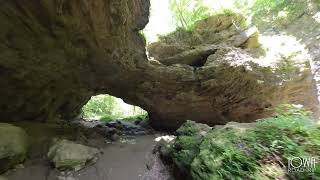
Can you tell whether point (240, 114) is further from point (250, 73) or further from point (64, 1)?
point (64, 1)

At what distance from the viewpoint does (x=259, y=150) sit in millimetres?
3139

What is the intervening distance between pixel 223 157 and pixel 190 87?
18.4 feet

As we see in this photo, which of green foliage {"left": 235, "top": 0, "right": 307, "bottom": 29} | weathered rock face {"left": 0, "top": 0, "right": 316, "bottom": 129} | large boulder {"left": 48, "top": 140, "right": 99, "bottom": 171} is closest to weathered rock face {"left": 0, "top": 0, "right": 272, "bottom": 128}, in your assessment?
weathered rock face {"left": 0, "top": 0, "right": 316, "bottom": 129}

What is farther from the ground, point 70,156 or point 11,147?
point 11,147

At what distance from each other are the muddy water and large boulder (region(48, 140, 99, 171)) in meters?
0.15

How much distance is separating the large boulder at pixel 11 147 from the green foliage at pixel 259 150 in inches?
153

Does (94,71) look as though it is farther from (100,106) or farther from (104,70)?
(100,106)

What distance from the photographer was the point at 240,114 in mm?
9414

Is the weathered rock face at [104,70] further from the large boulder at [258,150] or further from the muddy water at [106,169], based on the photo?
the large boulder at [258,150]

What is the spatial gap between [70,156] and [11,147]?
47.9 inches

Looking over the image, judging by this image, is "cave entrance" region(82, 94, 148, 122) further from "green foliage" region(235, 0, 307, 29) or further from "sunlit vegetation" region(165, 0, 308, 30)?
"green foliage" region(235, 0, 307, 29)

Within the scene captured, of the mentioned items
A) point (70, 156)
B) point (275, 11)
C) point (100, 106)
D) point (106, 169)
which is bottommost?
point (106, 169)

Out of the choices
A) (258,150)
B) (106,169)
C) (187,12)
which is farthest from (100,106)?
(258,150)

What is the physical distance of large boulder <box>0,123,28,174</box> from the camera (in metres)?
4.94
